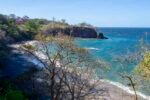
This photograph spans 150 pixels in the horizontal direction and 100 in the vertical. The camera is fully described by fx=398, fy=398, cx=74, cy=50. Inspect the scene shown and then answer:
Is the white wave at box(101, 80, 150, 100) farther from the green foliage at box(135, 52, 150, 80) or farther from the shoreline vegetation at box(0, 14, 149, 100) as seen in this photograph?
the green foliage at box(135, 52, 150, 80)

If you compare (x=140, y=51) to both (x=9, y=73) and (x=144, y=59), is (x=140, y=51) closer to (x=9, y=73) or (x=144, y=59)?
(x=144, y=59)

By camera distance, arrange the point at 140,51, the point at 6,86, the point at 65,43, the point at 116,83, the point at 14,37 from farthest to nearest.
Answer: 1. the point at 14,37
2. the point at 116,83
3. the point at 6,86
4. the point at 65,43
5. the point at 140,51

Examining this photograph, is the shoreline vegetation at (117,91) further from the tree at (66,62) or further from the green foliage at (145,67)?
the green foliage at (145,67)

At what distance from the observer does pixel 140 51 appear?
36.5 metres

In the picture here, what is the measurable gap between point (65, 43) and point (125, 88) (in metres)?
22.9

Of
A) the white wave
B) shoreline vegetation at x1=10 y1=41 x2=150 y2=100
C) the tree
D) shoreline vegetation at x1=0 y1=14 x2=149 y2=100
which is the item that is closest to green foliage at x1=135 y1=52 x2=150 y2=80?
shoreline vegetation at x1=0 y1=14 x2=149 y2=100

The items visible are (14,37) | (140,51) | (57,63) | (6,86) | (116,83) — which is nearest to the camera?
(140,51)

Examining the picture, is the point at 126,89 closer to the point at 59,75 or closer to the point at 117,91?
the point at 117,91

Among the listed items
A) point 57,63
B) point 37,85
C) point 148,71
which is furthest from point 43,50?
point 148,71

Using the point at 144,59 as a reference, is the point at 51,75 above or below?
below

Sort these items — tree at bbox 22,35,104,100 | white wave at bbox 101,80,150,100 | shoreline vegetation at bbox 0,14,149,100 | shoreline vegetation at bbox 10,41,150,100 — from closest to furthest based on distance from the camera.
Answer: tree at bbox 22,35,104,100 → shoreline vegetation at bbox 0,14,149,100 → shoreline vegetation at bbox 10,41,150,100 → white wave at bbox 101,80,150,100

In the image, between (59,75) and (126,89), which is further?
(126,89)

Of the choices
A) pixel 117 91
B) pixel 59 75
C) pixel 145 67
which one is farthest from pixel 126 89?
pixel 145 67

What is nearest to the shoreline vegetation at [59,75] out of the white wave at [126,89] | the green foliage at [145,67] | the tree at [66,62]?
the tree at [66,62]
